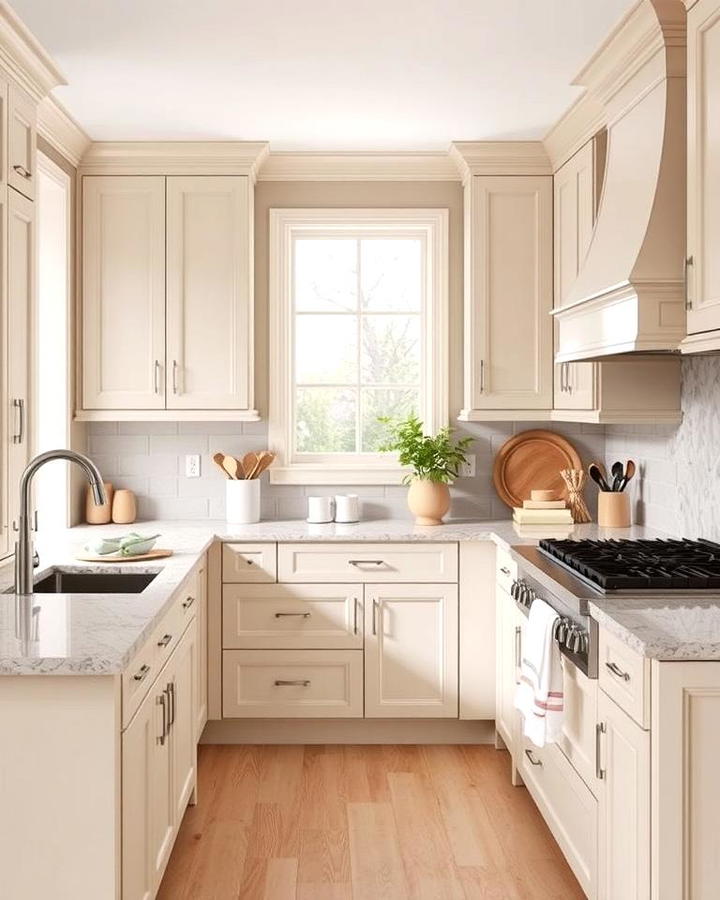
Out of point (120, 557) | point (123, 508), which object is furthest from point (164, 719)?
point (123, 508)

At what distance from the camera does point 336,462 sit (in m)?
4.51

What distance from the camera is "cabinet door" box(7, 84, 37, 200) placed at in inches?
116

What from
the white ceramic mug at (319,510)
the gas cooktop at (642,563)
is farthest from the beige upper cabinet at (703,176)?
the white ceramic mug at (319,510)

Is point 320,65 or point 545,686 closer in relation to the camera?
point 545,686

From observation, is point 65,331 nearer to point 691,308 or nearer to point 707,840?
point 691,308

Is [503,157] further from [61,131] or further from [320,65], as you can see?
[61,131]

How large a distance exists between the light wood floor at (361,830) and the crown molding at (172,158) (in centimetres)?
247

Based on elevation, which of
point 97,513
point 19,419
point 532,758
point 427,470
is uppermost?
point 19,419

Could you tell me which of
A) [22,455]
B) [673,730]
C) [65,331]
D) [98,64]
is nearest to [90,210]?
[65,331]

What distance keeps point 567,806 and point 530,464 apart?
1.99 m

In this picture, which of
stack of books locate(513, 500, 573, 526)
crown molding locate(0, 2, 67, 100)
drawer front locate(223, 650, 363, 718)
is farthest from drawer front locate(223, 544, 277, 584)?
crown molding locate(0, 2, 67, 100)

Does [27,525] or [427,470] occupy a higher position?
[427,470]

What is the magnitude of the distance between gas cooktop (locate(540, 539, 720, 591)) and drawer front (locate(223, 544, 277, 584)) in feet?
3.85

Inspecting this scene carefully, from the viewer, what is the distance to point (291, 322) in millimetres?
4473
